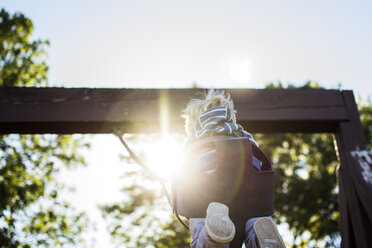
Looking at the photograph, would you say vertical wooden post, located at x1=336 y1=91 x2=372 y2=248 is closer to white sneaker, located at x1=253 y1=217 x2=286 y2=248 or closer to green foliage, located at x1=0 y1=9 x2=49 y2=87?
white sneaker, located at x1=253 y1=217 x2=286 y2=248

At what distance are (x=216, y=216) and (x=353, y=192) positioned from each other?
1658mm

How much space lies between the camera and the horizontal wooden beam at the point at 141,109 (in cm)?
279

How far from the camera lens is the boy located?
1.50 m

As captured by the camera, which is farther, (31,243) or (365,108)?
(365,108)

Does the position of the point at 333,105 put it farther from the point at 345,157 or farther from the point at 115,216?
the point at 115,216

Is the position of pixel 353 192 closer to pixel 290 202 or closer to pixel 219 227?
pixel 219 227

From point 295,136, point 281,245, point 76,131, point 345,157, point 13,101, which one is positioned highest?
point 295,136

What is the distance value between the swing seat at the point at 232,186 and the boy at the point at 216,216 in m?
0.06

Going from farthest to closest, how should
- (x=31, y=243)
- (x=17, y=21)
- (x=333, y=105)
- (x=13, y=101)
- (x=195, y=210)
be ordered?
1. (x=17, y=21)
2. (x=31, y=243)
3. (x=333, y=105)
4. (x=13, y=101)
5. (x=195, y=210)

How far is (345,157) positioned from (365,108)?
1437 centimetres

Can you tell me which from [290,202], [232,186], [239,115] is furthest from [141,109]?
[290,202]

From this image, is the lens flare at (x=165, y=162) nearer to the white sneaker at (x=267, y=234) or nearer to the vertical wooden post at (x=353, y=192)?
the white sneaker at (x=267, y=234)

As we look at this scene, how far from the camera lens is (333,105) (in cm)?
303

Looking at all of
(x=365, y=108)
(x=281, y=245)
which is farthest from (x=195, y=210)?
(x=365, y=108)
